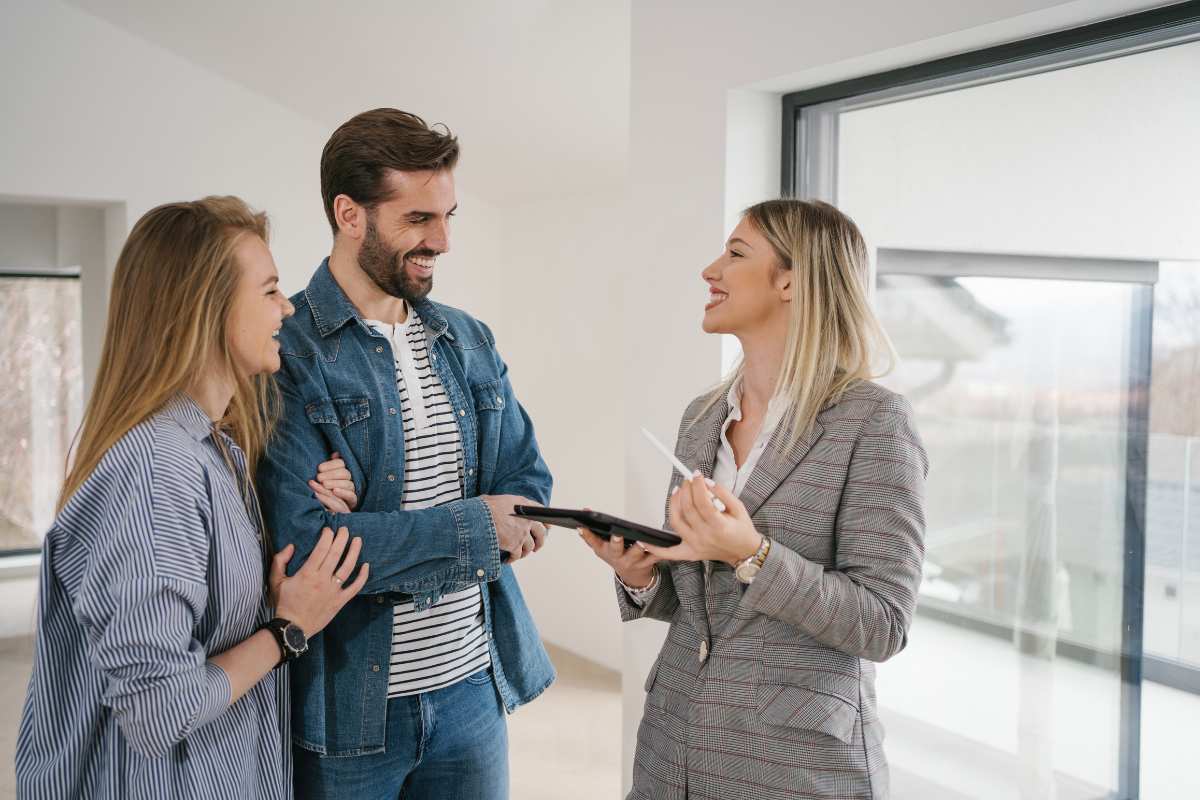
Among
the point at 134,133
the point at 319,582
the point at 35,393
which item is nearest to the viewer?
the point at 319,582

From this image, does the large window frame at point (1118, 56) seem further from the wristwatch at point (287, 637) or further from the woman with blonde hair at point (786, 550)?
the wristwatch at point (287, 637)

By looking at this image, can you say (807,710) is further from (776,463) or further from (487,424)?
(487,424)

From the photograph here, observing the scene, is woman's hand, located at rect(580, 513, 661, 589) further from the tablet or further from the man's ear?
the man's ear

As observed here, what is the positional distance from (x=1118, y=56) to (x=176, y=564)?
1.88m

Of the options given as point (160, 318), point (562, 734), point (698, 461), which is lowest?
point (562, 734)

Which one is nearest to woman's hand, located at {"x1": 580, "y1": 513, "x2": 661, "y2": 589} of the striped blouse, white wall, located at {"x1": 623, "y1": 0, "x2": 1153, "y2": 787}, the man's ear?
the striped blouse

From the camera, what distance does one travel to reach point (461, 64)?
12.8ft

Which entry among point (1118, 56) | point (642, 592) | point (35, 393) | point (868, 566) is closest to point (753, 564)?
point (868, 566)

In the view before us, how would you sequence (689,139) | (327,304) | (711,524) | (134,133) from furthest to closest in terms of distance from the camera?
(134,133) < (689,139) < (327,304) < (711,524)

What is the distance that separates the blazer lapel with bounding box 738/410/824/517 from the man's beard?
650 mm

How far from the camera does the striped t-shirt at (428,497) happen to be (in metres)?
1.64

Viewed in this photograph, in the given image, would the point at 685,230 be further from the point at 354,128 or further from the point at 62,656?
the point at 62,656

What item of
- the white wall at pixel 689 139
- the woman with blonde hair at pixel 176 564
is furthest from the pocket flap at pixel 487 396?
the white wall at pixel 689 139

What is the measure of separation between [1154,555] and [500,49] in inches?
111
